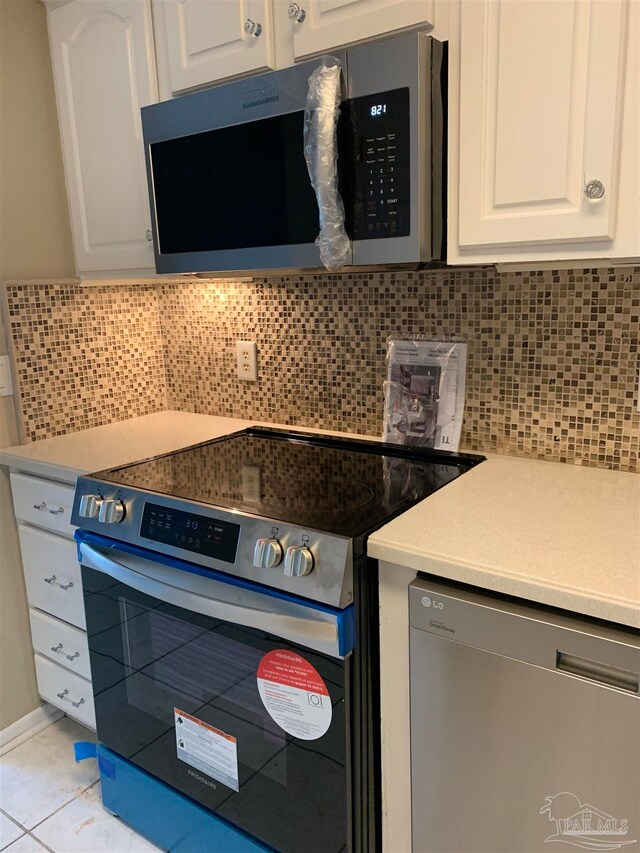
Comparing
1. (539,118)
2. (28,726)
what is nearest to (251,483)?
(539,118)

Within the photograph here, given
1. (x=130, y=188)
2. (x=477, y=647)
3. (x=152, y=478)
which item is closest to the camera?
(x=477, y=647)

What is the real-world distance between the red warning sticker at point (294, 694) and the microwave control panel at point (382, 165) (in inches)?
33.4

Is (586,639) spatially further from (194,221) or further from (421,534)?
(194,221)

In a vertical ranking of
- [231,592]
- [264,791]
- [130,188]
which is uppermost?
[130,188]

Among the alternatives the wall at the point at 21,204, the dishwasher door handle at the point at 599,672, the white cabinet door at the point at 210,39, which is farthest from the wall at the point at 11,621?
the dishwasher door handle at the point at 599,672

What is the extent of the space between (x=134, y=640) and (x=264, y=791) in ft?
1.48

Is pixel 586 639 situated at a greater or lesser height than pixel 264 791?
greater

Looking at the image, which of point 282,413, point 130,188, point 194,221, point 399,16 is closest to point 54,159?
point 130,188

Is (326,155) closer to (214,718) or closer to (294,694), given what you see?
(294,694)

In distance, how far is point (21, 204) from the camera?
1.91m

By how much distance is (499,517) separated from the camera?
4.05ft

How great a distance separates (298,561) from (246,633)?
0.82 feet

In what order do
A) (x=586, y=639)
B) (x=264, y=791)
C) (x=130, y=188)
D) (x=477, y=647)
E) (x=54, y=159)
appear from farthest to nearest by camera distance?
1. (x=54, y=159)
2. (x=130, y=188)
3. (x=264, y=791)
4. (x=477, y=647)
5. (x=586, y=639)

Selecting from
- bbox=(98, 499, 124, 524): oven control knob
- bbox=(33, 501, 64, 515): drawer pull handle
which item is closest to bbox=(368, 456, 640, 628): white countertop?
bbox=(98, 499, 124, 524): oven control knob
